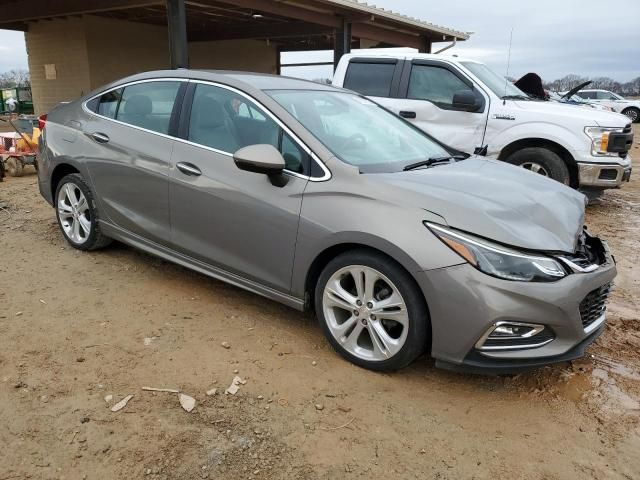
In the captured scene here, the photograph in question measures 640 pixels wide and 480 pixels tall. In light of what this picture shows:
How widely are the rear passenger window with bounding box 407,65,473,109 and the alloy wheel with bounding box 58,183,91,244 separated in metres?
4.42

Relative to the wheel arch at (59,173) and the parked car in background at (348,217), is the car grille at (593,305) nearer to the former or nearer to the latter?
the parked car in background at (348,217)

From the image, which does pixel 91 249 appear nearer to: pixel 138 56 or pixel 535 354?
pixel 535 354

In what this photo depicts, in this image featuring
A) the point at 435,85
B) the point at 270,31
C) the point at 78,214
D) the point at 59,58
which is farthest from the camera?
the point at 270,31

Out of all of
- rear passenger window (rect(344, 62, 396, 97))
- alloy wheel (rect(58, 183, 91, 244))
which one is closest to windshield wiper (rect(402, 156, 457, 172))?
alloy wheel (rect(58, 183, 91, 244))

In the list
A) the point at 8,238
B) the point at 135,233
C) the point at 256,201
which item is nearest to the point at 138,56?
the point at 8,238

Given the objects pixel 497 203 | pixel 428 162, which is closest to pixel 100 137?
pixel 428 162

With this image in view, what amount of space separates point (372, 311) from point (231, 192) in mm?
1183

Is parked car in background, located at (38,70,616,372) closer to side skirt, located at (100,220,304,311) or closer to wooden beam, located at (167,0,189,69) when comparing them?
side skirt, located at (100,220,304,311)

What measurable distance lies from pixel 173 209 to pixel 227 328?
36.4 inches

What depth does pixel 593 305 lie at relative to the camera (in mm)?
2914

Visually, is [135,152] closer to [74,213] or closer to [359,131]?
[74,213]

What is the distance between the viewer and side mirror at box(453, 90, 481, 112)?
6734mm

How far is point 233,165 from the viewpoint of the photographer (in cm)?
348

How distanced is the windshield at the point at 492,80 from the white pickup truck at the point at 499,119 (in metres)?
0.02
